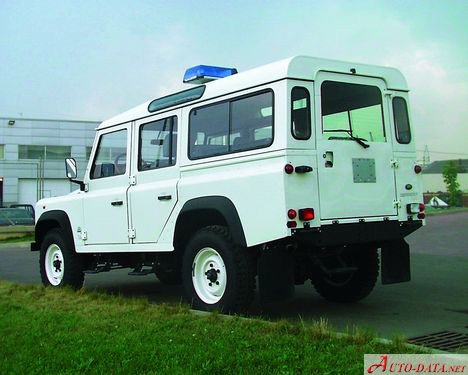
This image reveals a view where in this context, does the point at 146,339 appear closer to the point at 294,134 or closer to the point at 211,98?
the point at 294,134

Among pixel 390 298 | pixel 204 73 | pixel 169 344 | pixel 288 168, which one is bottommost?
pixel 169 344

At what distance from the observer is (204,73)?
291 inches

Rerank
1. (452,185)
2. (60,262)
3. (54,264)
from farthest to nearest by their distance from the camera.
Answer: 1. (452,185)
2. (54,264)
3. (60,262)

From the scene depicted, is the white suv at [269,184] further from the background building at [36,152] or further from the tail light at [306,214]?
the background building at [36,152]

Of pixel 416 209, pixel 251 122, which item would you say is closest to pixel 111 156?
pixel 251 122

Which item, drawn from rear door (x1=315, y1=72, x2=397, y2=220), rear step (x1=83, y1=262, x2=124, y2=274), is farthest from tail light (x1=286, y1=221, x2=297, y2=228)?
rear step (x1=83, y1=262, x2=124, y2=274)

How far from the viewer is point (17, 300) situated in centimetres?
770

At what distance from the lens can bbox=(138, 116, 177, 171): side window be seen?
24.2 feet

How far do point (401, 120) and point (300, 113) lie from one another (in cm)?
157

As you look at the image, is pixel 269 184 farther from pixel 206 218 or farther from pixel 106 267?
pixel 106 267

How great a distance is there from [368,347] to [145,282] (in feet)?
21.7

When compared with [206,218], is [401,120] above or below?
above

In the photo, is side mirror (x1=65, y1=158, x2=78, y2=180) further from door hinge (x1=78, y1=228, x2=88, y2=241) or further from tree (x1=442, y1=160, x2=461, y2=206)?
tree (x1=442, y1=160, x2=461, y2=206)

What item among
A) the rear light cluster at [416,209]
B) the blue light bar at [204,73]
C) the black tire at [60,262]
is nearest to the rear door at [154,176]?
the blue light bar at [204,73]
